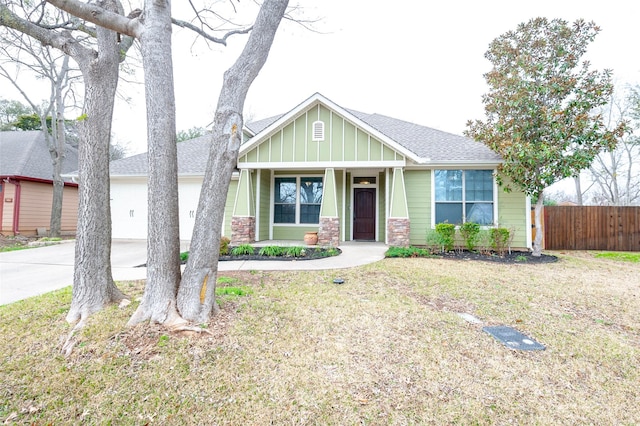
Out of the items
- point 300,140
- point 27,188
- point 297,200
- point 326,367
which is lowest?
point 326,367

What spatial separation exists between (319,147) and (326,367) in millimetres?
7693

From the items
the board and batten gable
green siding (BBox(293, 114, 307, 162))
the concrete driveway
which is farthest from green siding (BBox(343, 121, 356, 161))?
the concrete driveway

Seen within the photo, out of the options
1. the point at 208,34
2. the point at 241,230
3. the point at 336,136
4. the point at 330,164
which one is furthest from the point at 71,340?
the point at 336,136

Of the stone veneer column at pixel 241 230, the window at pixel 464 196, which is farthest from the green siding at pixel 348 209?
the stone veneer column at pixel 241 230

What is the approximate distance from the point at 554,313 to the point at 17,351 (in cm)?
626

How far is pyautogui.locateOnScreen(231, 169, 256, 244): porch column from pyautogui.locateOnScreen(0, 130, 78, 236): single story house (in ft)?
36.2

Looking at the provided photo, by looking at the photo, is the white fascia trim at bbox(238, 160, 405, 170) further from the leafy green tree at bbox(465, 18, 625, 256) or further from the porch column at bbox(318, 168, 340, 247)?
the leafy green tree at bbox(465, 18, 625, 256)

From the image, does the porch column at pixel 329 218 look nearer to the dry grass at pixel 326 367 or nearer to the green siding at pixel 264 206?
the green siding at pixel 264 206

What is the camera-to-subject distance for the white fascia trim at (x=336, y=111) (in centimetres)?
899

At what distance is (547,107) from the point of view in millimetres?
8438

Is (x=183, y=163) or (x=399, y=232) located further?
(x=183, y=163)

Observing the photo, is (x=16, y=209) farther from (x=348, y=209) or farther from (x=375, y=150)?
(x=375, y=150)

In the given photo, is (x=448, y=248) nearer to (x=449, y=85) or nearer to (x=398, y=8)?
(x=398, y=8)

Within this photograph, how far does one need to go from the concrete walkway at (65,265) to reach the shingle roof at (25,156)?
24.9ft
